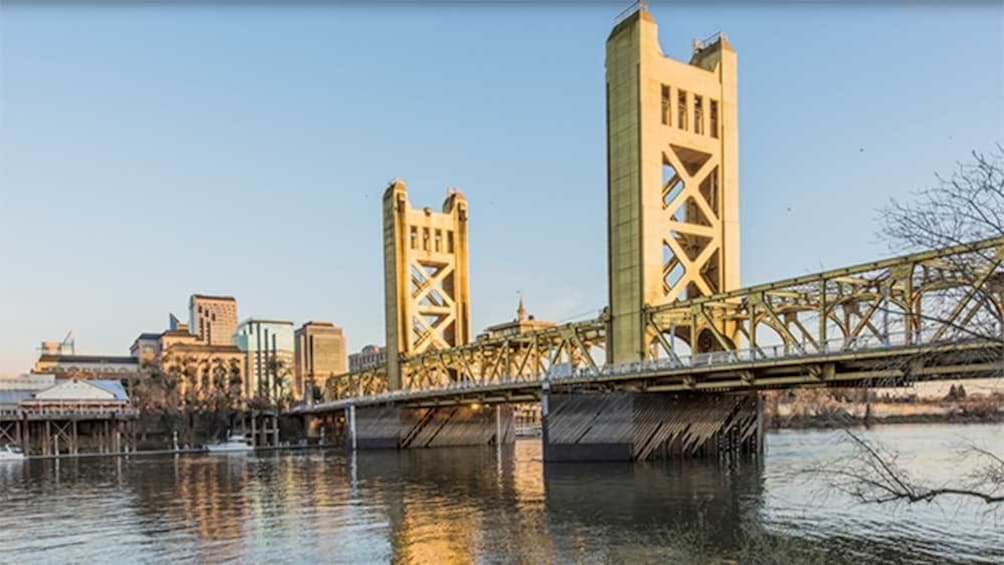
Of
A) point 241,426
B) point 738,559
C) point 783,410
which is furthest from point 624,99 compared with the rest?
point 783,410

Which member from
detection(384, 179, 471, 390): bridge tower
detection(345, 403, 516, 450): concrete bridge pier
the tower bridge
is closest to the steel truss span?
the tower bridge

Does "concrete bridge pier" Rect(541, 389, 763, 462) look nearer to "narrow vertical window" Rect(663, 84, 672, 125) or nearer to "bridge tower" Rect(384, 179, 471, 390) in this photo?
"narrow vertical window" Rect(663, 84, 672, 125)

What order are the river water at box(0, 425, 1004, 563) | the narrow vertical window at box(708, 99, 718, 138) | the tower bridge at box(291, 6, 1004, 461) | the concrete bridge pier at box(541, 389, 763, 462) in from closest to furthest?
1. the river water at box(0, 425, 1004, 563)
2. the tower bridge at box(291, 6, 1004, 461)
3. the concrete bridge pier at box(541, 389, 763, 462)
4. the narrow vertical window at box(708, 99, 718, 138)

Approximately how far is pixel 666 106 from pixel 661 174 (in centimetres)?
531

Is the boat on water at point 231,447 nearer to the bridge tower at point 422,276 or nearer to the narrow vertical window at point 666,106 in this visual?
the bridge tower at point 422,276

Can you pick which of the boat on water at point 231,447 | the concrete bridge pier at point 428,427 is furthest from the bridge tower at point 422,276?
the boat on water at point 231,447

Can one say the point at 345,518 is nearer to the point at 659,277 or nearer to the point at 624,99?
the point at 659,277

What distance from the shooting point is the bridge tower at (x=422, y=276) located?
95.5 m

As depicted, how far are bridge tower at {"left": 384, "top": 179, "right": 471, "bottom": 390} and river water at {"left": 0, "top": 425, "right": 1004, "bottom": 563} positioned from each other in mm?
44455

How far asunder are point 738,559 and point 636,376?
2619 cm

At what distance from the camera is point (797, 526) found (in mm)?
25281

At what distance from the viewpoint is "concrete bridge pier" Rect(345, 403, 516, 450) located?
280ft

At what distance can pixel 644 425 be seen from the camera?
163 feet

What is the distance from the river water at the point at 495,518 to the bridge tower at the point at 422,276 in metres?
44.5
